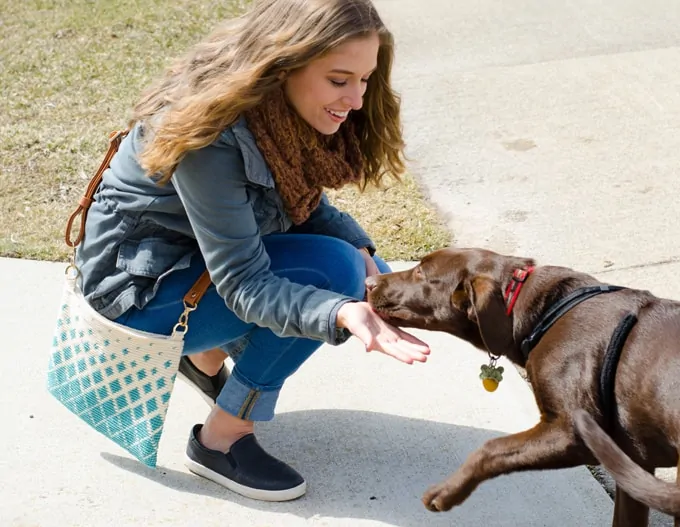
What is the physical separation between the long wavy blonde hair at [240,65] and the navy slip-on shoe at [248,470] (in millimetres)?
920

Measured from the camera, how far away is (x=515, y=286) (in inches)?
125

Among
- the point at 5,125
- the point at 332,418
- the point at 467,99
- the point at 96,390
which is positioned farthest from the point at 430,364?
the point at 5,125

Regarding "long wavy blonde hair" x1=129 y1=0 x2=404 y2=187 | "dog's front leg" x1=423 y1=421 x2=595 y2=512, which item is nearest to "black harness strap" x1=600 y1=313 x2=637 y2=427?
"dog's front leg" x1=423 y1=421 x2=595 y2=512

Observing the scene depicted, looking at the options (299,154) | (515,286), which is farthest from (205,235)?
(515,286)

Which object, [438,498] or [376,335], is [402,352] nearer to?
[376,335]

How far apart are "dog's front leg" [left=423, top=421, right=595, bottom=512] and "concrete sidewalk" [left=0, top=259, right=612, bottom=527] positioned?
0.21 metres

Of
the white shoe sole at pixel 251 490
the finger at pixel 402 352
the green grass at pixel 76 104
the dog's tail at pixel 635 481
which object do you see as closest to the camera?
the dog's tail at pixel 635 481

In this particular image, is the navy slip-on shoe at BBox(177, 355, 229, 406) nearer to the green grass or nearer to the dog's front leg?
the dog's front leg

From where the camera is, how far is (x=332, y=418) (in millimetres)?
3756

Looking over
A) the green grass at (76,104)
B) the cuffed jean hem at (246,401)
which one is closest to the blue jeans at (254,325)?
the cuffed jean hem at (246,401)

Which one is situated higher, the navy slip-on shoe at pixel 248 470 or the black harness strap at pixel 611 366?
the black harness strap at pixel 611 366

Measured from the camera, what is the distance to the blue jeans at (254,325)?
325 centimetres

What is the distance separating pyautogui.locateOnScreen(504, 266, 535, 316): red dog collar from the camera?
10.3 feet

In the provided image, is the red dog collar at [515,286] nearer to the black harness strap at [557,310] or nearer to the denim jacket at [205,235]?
the black harness strap at [557,310]
